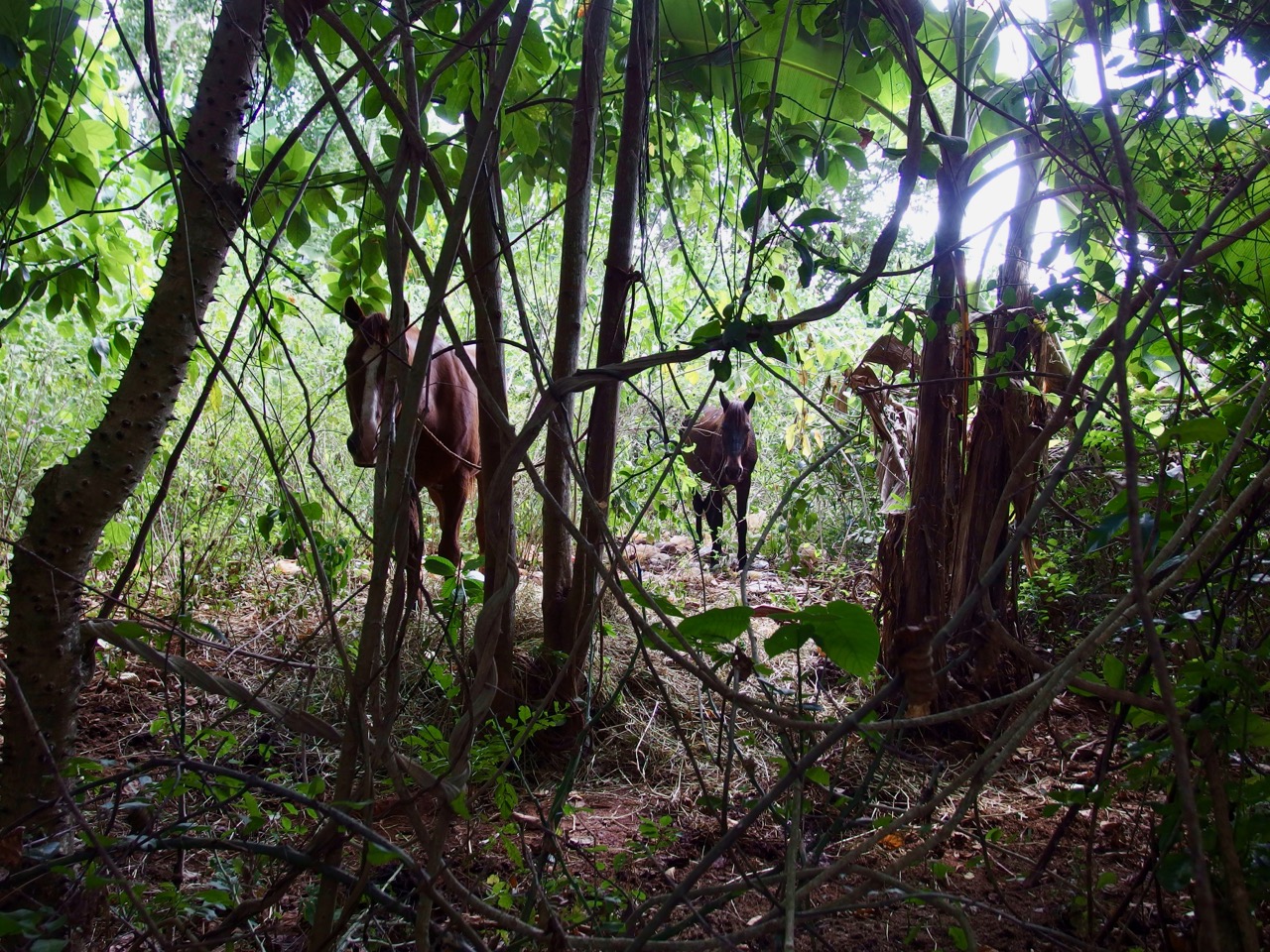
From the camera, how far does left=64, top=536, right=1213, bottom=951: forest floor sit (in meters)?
1.31

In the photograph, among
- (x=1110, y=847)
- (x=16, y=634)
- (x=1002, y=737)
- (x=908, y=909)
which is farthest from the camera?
(x=1110, y=847)

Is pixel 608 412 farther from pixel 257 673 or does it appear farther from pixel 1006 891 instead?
pixel 257 673

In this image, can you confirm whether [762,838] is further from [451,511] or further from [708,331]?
[451,511]

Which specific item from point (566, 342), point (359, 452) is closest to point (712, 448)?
point (359, 452)

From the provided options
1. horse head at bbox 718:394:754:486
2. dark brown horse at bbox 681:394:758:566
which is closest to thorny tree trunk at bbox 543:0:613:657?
dark brown horse at bbox 681:394:758:566

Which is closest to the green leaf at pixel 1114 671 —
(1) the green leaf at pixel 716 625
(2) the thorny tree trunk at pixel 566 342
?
(1) the green leaf at pixel 716 625

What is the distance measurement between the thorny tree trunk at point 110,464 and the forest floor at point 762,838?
11.4 inches

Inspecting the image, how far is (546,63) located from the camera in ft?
7.15

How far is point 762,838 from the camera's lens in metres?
2.34

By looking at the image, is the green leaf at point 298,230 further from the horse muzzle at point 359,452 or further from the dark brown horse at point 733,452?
the dark brown horse at point 733,452

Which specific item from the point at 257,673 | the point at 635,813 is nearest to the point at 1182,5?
the point at 635,813

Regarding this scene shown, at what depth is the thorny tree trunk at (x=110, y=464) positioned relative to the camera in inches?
62.3

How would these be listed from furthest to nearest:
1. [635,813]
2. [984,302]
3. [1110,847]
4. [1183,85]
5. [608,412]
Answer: [984,302], [635,813], [608,412], [1110,847], [1183,85]

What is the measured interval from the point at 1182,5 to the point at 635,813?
99.6 inches
